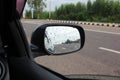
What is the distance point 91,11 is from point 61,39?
46.6 meters

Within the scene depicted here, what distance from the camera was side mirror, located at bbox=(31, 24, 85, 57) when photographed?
5.33ft

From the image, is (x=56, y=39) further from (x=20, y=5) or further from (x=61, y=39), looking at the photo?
(x=20, y=5)

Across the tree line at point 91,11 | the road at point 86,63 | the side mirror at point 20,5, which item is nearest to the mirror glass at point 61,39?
the side mirror at point 20,5

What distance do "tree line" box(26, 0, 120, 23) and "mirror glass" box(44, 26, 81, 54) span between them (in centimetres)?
4088

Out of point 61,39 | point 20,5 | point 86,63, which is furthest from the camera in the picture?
point 86,63

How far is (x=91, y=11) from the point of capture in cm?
4816

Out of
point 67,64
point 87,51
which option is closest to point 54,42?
point 67,64

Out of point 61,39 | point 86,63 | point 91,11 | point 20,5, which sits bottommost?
point 91,11

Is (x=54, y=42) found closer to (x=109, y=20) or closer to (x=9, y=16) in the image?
(x=9, y=16)

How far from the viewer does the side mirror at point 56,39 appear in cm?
162

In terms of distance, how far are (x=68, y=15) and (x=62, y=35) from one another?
1922 inches

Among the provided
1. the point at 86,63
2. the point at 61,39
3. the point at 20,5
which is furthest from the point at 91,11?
the point at 20,5

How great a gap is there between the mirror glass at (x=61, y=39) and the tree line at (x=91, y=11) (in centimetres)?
4088

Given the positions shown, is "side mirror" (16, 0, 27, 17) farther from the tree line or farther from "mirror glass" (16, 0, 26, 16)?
the tree line
